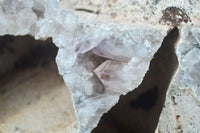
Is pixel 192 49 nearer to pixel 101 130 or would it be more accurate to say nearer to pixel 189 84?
pixel 189 84

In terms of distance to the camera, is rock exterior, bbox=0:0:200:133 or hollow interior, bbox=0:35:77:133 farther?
hollow interior, bbox=0:35:77:133

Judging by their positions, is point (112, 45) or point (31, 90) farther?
point (31, 90)

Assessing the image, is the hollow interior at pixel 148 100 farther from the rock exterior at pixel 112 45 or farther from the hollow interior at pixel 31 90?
the hollow interior at pixel 31 90

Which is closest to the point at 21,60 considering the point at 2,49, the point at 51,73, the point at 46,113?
the point at 2,49

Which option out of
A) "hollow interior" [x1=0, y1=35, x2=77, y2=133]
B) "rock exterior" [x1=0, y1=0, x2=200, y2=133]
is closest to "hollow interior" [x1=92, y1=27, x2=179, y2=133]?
"rock exterior" [x1=0, y1=0, x2=200, y2=133]

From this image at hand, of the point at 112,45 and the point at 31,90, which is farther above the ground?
the point at 112,45

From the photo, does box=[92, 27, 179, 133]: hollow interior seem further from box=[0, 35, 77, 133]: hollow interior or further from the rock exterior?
box=[0, 35, 77, 133]: hollow interior

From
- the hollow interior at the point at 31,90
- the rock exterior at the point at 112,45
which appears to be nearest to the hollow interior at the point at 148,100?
the rock exterior at the point at 112,45
